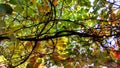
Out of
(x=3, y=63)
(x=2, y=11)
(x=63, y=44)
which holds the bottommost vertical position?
(x=3, y=63)

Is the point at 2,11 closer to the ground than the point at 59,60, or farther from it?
farther from it

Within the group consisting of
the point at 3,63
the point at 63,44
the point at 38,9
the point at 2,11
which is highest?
the point at 2,11

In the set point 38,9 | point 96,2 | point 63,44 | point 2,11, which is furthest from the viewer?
point 63,44

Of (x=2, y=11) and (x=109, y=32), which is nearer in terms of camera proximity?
(x=2, y=11)

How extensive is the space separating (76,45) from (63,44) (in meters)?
0.09

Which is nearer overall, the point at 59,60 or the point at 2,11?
the point at 2,11

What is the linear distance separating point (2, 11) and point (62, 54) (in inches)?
41.6

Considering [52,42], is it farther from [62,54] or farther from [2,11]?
[2,11]

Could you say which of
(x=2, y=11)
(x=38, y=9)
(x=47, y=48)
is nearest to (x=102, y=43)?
(x=47, y=48)

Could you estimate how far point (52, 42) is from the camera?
161 centimetres

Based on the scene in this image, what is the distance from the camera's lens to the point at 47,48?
1.68 m

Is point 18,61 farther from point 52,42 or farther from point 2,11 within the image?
point 2,11

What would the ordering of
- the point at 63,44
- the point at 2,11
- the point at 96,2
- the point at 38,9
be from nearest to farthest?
the point at 2,11
the point at 38,9
the point at 96,2
the point at 63,44

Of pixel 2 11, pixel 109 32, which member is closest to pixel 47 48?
pixel 109 32
